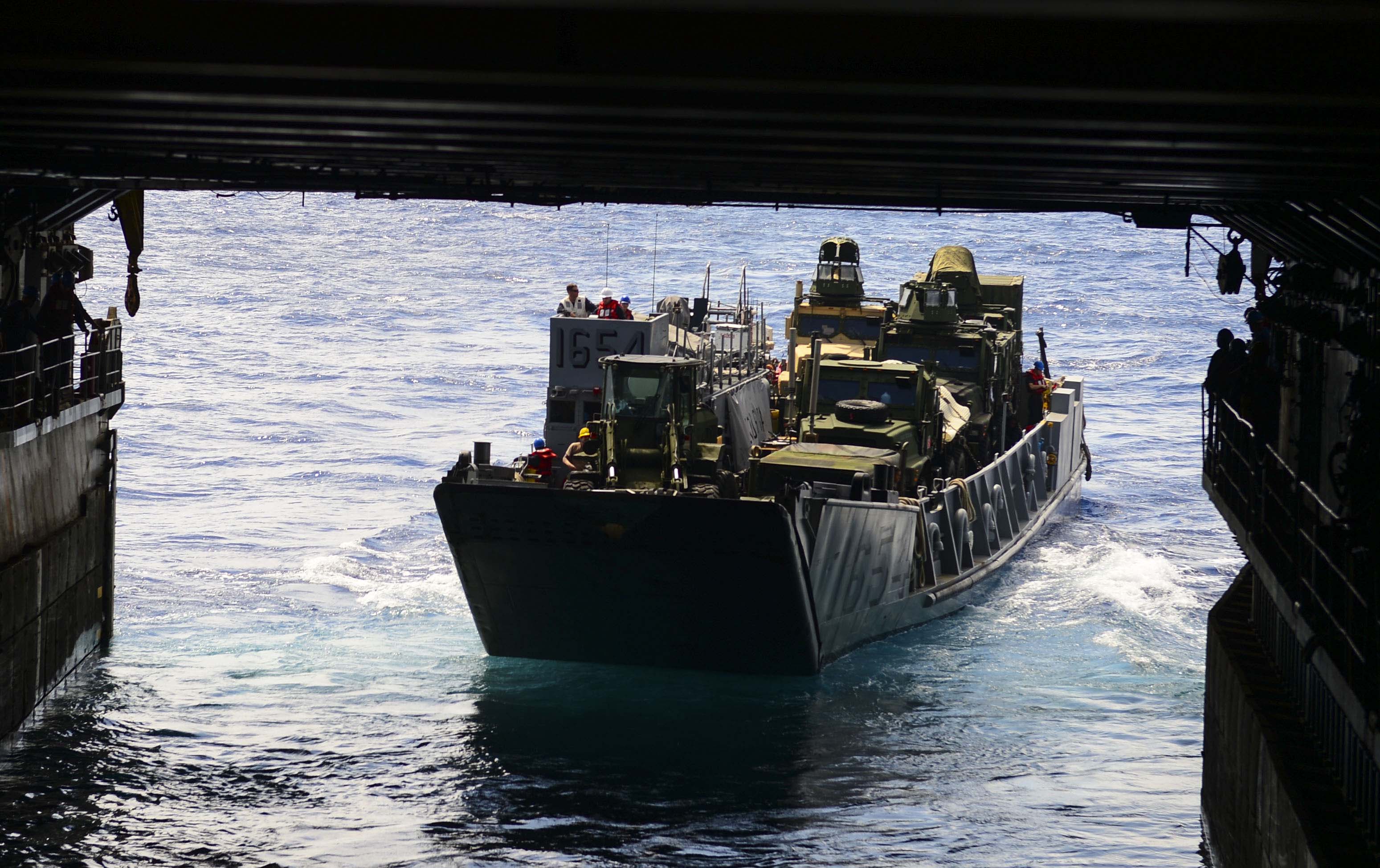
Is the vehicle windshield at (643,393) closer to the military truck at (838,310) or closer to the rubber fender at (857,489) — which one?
the rubber fender at (857,489)

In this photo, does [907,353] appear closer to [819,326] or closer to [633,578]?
[819,326]

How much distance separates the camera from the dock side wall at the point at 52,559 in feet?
61.7

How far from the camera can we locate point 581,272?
7281 cm

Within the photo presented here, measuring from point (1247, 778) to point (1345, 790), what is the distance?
1.94 meters

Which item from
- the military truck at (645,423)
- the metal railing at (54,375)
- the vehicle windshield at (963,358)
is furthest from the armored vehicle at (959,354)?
the metal railing at (54,375)

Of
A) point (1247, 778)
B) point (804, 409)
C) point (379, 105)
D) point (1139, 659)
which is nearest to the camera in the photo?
point (379, 105)

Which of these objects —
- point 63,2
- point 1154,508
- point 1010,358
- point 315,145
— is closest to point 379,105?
point 63,2

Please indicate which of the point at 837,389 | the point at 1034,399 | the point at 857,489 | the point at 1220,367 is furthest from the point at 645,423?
the point at 1034,399

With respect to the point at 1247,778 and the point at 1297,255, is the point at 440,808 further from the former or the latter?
the point at 1297,255

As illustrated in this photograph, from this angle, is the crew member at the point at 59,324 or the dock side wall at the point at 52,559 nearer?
the dock side wall at the point at 52,559

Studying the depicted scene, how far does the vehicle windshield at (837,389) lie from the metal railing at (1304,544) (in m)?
9.04

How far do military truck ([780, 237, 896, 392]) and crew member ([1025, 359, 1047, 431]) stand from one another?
4.26 meters

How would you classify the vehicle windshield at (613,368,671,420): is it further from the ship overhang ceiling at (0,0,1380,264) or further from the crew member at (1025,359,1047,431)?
the crew member at (1025,359,1047,431)

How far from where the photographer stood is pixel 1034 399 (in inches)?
1357
